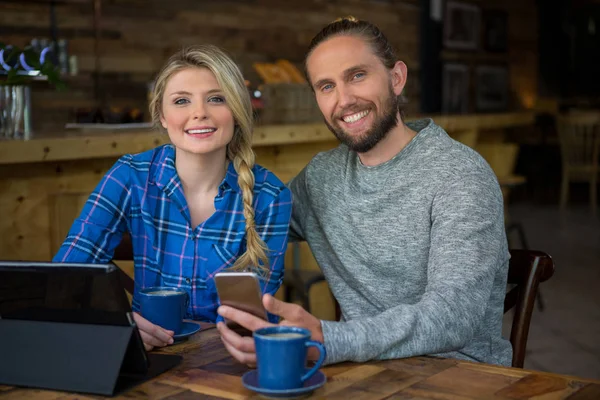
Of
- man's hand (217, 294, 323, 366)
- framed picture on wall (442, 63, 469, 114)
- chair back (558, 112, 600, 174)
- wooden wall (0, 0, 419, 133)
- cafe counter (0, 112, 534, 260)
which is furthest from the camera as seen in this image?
framed picture on wall (442, 63, 469, 114)

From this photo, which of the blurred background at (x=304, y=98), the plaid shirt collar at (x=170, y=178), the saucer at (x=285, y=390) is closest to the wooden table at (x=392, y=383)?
the saucer at (x=285, y=390)

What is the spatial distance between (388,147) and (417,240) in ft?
0.90

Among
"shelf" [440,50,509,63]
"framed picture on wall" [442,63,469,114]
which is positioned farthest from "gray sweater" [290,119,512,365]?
"shelf" [440,50,509,63]

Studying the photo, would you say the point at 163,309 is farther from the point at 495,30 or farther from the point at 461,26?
the point at 495,30

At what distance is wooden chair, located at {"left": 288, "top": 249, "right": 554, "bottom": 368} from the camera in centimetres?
183

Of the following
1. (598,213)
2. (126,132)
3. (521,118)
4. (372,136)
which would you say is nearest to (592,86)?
(598,213)

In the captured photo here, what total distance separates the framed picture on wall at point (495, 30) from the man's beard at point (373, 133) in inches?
349

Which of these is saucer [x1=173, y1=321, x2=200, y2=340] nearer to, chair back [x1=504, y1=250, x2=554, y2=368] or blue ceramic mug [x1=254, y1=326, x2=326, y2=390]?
blue ceramic mug [x1=254, y1=326, x2=326, y2=390]

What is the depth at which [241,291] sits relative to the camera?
1301 mm

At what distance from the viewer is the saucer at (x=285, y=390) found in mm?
1179

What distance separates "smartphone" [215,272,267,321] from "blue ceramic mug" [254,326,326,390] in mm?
103

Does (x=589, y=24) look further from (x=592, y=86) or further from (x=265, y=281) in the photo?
(x=265, y=281)

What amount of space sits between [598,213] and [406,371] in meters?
7.77

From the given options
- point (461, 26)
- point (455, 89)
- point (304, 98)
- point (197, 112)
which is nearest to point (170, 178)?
point (197, 112)
